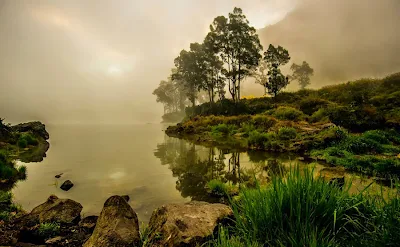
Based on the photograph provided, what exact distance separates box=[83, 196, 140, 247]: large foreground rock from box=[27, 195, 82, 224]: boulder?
1533mm

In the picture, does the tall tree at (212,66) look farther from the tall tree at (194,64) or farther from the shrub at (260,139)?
the shrub at (260,139)

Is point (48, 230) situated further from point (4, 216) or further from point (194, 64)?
point (194, 64)

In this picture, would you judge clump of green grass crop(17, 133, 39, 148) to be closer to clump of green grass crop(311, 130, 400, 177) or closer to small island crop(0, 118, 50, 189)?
small island crop(0, 118, 50, 189)

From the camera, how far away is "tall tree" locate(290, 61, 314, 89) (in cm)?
6981

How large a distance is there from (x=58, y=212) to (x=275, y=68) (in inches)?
1624

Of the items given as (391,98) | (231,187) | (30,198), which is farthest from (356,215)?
(391,98)

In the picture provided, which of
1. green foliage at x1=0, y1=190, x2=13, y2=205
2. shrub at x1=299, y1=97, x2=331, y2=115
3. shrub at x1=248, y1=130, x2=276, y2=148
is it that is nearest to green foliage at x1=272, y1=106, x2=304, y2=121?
shrub at x1=299, y1=97, x2=331, y2=115

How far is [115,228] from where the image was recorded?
3.31 meters

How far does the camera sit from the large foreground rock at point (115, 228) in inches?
123

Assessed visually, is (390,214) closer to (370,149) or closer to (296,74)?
(370,149)

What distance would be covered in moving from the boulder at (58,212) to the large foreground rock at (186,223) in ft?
7.00

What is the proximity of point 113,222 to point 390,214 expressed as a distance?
351cm

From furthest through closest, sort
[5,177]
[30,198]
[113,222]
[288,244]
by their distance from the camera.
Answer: [5,177]
[30,198]
[113,222]
[288,244]

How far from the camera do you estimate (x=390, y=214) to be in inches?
77.0
